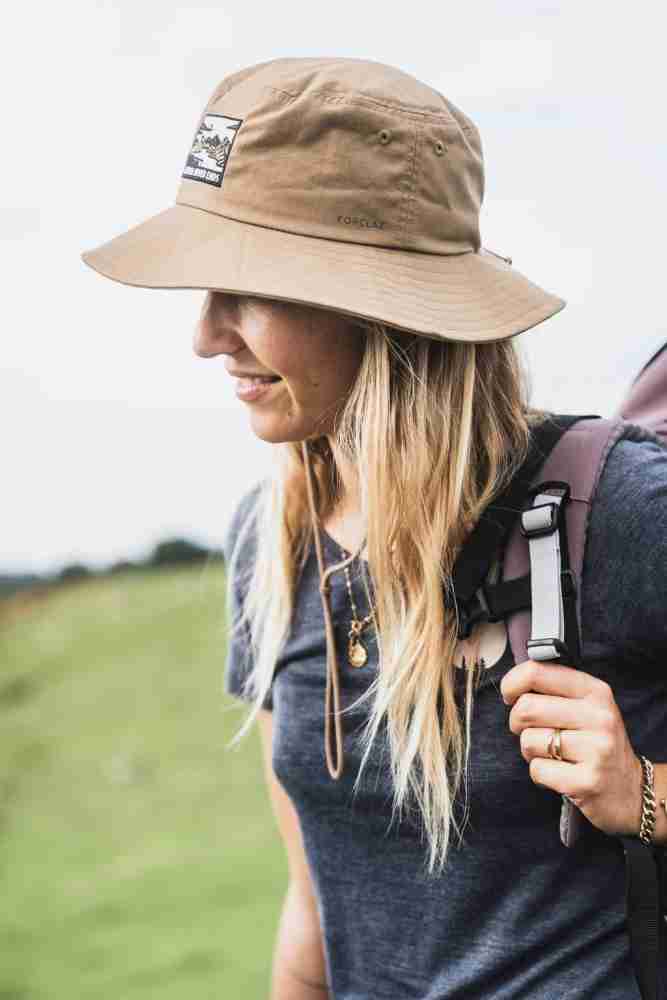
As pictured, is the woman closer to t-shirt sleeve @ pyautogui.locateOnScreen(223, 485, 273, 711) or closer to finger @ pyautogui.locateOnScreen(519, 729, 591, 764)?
finger @ pyautogui.locateOnScreen(519, 729, 591, 764)

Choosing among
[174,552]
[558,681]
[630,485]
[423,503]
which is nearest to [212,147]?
[423,503]

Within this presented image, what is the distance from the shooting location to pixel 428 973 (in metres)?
1.47

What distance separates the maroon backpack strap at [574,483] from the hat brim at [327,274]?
0.14 meters

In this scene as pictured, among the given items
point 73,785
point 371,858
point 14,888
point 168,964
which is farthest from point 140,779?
point 371,858

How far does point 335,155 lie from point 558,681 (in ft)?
2.03

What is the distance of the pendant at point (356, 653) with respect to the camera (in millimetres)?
1512

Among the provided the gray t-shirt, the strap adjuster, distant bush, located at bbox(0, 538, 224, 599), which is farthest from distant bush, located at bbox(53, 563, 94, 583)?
the strap adjuster

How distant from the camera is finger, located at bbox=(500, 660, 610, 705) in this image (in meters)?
1.24

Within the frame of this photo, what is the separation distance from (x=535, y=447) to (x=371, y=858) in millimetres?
553

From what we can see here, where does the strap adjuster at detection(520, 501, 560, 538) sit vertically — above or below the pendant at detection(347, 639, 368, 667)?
above

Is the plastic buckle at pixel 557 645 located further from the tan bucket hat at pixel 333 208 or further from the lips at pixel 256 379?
the lips at pixel 256 379

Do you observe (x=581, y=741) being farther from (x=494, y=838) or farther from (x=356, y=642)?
(x=356, y=642)

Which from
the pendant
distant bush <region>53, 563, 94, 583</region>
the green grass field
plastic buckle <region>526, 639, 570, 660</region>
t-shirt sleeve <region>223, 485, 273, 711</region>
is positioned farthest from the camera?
distant bush <region>53, 563, 94, 583</region>

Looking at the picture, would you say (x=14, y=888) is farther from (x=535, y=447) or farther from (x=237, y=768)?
(x=535, y=447)
